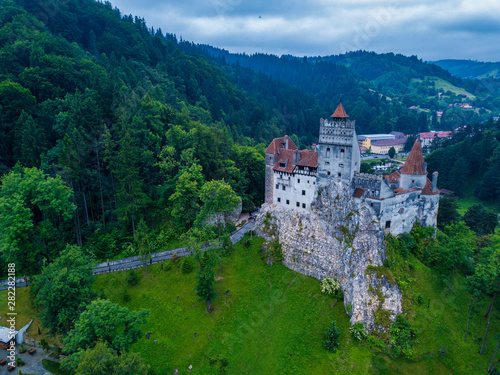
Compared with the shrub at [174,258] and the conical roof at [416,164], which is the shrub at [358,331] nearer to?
the conical roof at [416,164]

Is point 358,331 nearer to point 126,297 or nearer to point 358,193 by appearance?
point 358,193

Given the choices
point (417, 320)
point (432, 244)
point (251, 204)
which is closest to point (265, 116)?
point (251, 204)

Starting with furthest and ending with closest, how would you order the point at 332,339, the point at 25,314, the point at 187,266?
the point at 187,266
the point at 25,314
the point at 332,339

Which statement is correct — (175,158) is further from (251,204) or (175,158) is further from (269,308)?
(269,308)

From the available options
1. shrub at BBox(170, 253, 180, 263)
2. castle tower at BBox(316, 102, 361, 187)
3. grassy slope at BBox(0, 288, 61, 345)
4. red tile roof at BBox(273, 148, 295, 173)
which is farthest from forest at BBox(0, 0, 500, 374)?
castle tower at BBox(316, 102, 361, 187)

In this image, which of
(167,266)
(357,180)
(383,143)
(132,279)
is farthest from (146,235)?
(383,143)

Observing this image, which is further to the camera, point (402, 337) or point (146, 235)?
point (146, 235)

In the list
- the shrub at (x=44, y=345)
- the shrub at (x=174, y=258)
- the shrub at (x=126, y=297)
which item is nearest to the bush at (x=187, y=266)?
the shrub at (x=174, y=258)
